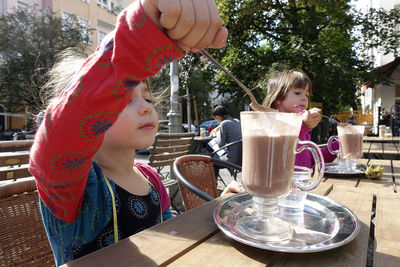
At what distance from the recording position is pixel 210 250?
0.71 metres

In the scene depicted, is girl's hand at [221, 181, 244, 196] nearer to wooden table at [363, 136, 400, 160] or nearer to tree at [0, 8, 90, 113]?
wooden table at [363, 136, 400, 160]

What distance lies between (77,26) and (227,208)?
18870mm

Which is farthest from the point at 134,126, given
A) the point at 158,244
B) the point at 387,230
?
the point at 387,230

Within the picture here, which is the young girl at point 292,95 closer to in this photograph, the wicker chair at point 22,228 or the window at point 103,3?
the wicker chair at point 22,228

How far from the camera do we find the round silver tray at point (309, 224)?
71 centimetres

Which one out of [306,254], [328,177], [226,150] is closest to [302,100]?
[328,177]

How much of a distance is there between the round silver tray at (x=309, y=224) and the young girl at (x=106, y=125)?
392 mm

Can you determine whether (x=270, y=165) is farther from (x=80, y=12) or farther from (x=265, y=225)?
(x=80, y=12)

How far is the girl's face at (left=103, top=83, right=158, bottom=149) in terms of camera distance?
1056 mm

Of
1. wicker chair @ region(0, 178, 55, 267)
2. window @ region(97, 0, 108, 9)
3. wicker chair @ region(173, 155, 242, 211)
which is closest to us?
wicker chair @ region(0, 178, 55, 267)

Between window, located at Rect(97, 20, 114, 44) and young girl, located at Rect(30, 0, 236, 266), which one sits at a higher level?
window, located at Rect(97, 20, 114, 44)

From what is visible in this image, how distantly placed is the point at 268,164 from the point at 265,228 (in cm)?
20

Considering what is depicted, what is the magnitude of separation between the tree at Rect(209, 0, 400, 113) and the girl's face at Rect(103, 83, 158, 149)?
18.8 feet

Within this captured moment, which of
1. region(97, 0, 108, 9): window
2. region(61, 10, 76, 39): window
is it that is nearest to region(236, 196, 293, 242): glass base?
region(61, 10, 76, 39): window
